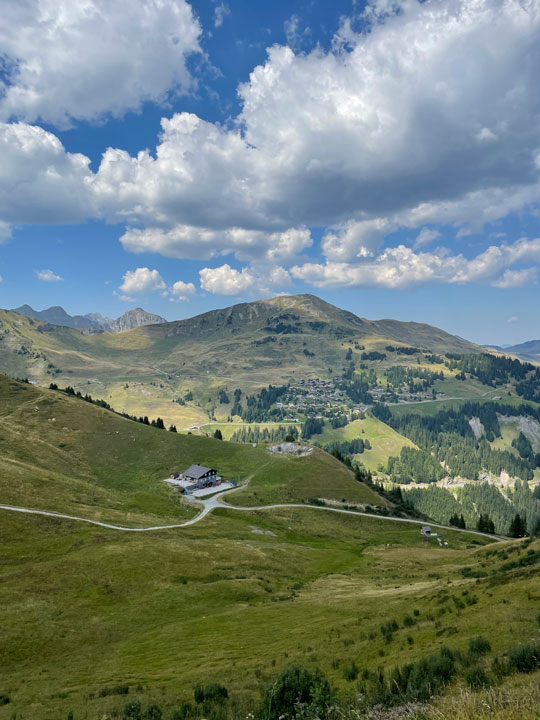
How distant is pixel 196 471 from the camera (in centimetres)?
14775

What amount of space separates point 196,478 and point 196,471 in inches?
188

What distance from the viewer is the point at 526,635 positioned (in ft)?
61.1

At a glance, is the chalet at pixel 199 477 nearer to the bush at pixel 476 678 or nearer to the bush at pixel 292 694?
the bush at pixel 292 694

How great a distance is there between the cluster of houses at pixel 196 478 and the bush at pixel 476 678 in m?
133

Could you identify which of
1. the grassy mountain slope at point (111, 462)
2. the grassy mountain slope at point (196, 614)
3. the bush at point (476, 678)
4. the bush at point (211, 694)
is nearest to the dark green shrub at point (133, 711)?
the grassy mountain slope at point (196, 614)

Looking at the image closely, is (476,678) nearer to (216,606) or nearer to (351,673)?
(351,673)

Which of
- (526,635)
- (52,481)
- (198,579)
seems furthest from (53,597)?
(52,481)

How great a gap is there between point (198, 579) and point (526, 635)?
158 feet

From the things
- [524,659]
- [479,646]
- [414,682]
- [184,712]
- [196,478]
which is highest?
[524,659]

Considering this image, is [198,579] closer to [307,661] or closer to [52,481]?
[307,661]

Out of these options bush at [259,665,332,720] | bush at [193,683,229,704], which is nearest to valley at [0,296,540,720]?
bush at [193,683,229,704]

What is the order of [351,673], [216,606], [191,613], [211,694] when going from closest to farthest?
[351,673] → [211,694] → [191,613] → [216,606]

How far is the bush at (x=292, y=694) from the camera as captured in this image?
1496 cm

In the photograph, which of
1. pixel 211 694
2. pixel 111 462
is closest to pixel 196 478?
pixel 111 462
